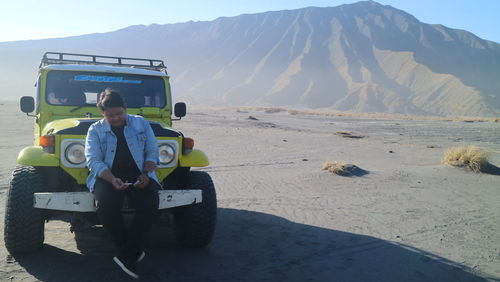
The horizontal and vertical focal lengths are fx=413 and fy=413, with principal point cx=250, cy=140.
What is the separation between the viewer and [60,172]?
171 inches

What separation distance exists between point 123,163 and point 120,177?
0.13 m

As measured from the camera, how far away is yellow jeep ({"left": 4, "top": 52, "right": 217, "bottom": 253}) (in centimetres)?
398

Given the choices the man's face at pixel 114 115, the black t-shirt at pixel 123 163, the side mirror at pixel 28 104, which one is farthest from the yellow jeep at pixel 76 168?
the man's face at pixel 114 115

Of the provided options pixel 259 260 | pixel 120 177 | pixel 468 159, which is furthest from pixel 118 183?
pixel 468 159

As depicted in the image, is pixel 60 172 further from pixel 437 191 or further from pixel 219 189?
pixel 437 191

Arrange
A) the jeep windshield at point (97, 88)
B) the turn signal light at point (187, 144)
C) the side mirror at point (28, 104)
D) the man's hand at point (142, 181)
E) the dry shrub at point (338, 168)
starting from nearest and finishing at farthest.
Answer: the man's hand at point (142, 181) < the turn signal light at point (187, 144) < the jeep windshield at point (97, 88) < the side mirror at point (28, 104) < the dry shrub at point (338, 168)

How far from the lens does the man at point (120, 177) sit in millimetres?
3578

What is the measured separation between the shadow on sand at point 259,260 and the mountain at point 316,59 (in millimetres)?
75709

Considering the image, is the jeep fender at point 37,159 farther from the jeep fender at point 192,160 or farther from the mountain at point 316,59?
the mountain at point 316,59

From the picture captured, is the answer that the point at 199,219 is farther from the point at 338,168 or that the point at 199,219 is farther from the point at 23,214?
the point at 338,168

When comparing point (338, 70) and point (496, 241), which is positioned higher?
point (338, 70)

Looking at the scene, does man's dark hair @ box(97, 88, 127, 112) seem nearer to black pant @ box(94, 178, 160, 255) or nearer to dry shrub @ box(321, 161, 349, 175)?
black pant @ box(94, 178, 160, 255)

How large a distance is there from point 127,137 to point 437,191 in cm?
707

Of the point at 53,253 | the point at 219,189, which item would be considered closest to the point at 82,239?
the point at 53,253
